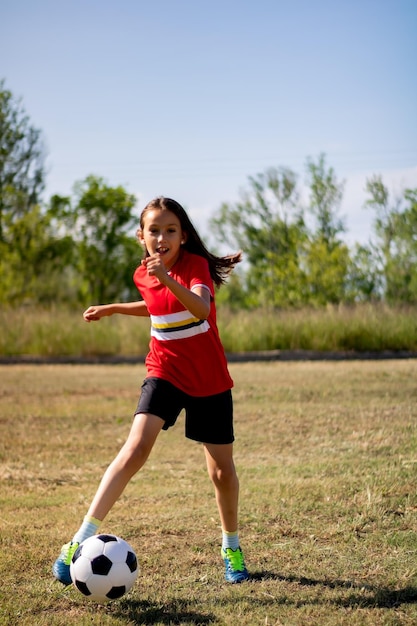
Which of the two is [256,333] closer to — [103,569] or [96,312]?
[96,312]

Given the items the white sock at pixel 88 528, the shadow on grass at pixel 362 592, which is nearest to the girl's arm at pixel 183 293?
the white sock at pixel 88 528

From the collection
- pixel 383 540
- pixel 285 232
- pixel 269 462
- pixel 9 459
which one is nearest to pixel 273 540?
pixel 383 540

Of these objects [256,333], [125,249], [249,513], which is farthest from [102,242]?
[249,513]

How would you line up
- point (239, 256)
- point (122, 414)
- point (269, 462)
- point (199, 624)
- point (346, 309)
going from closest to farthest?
point (199, 624) → point (239, 256) → point (269, 462) → point (122, 414) → point (346, 309)

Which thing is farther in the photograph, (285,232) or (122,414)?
(285,232)

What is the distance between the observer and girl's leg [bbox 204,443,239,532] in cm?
378

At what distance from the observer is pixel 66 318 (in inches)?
742

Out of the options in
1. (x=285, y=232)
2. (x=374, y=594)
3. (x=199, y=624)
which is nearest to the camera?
(x=199, y=624)

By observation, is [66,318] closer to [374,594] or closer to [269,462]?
[269,462]

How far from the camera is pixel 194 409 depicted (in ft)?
12.4

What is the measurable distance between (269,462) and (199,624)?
137 inches

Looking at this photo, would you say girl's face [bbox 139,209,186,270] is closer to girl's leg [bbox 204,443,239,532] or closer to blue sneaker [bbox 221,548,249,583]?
girl's leg [bbox 204,443,239,532]

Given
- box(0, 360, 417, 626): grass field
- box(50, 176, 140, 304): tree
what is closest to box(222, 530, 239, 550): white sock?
box(0, 360, 417, 626): grass field

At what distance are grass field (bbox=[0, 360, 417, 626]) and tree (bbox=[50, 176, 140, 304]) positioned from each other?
21.4m
